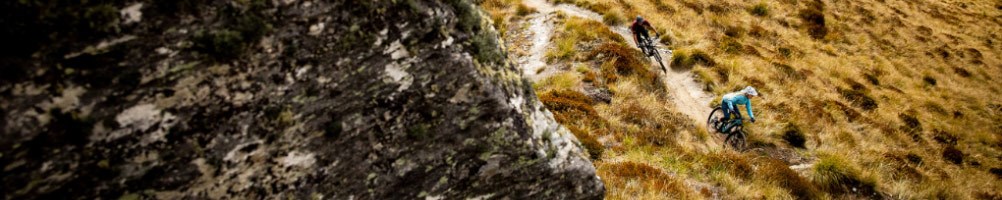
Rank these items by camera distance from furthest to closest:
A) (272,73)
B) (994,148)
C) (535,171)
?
(994,148)
(535,171)
(272,73)

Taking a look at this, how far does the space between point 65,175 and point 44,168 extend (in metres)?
0.13

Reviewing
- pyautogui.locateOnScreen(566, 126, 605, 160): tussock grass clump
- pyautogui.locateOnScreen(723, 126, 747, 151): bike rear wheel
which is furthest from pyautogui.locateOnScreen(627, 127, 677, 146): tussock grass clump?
pyautogui.locateOnScreen(723, 126, 747, 151): bike rear wheel

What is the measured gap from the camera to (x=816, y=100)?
1817 centimetres

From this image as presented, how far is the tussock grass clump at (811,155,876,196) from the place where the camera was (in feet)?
38.7

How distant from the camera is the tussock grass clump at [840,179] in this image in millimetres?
11789

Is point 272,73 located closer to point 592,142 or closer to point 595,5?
point 592,142

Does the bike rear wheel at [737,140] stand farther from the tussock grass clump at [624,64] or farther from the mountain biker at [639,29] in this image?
the mountain biker at [639,29]

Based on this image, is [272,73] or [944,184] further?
[944,184]

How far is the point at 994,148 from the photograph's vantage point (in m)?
18.4

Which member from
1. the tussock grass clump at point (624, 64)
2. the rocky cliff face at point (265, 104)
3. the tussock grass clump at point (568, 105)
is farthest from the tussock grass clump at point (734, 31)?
the rocky cliff face at point (265, 104)

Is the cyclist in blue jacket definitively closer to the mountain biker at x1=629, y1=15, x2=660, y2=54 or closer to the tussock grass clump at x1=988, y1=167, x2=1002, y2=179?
the mountain biker at x1=629, y1=15, x2=660, y2=54

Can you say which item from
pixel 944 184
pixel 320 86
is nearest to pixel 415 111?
pixel 320 86

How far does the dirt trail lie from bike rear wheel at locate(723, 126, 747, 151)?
122 centimetres

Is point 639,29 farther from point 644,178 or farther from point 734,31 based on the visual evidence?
point 644,178
